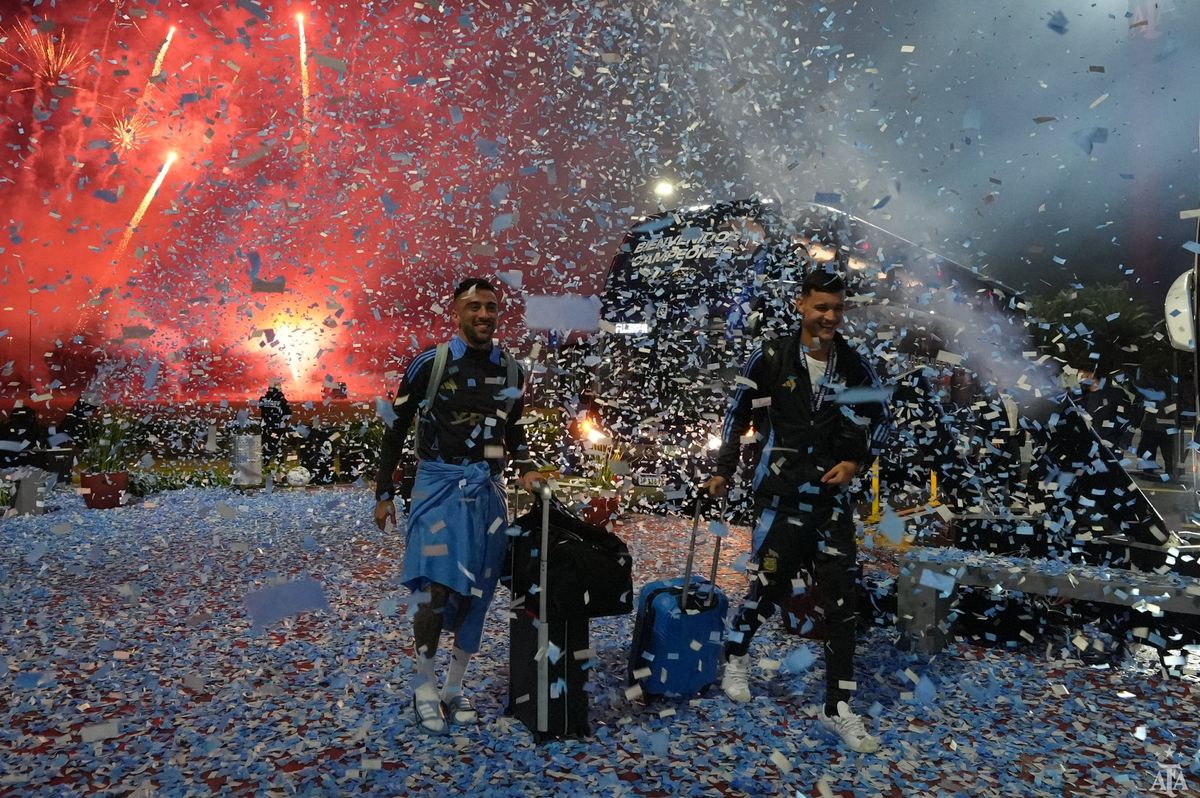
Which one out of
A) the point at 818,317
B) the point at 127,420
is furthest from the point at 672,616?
the point at 127,420

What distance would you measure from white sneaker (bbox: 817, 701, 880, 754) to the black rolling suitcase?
1209 mm

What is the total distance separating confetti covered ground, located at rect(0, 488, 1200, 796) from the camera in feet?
10.6

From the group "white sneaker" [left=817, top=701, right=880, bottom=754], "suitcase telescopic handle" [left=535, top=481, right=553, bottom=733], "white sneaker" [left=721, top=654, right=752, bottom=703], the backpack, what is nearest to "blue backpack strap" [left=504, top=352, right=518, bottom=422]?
the backpack

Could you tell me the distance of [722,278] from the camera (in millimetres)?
8875

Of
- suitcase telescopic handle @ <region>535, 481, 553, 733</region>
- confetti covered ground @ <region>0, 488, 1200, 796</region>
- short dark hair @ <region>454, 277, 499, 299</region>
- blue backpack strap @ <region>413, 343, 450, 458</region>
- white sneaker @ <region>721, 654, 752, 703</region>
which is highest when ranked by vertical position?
short dark hair @ <region>454, 277, 499, 299</region>

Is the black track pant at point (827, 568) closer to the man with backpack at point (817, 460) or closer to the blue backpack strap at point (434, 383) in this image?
the man with backpack at point (817, 460)

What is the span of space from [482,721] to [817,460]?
218 centimetres

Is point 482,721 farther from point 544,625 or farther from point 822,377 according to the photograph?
point 822,377

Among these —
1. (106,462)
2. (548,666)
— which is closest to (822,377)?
(548,666)

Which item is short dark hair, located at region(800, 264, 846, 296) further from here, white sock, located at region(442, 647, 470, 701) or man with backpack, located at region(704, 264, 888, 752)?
white sock, located at region(442, 647, 470, 701)

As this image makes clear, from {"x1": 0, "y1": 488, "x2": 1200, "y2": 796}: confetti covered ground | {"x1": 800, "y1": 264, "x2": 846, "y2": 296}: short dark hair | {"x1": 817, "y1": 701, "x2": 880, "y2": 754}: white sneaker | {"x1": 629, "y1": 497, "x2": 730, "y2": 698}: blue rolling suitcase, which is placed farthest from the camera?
{"x1": 629, "y1": 497, "x2": 730, "y2": 698}: blue rolling suitcase

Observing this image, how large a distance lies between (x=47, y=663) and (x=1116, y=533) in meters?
7.44

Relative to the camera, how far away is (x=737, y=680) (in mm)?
4168

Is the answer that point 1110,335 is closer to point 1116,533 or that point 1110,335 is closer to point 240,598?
point 1116,533
